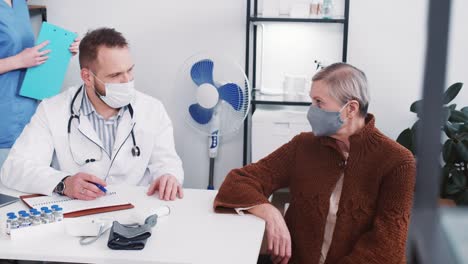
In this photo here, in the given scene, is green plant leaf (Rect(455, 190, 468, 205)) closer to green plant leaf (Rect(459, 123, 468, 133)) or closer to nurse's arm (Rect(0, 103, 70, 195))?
green plant leaf (Rect(459, 123, 468, 133))

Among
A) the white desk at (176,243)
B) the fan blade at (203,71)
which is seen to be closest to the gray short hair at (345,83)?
the white desk at (176,243)

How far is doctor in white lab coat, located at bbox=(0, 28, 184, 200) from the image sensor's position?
81.7 inches

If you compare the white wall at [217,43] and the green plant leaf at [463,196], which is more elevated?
the white wall at [217,43]

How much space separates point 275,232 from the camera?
1691 mm

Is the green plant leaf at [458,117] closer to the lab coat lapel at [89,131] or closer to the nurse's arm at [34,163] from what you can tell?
the lab coat lapel at [89,131]

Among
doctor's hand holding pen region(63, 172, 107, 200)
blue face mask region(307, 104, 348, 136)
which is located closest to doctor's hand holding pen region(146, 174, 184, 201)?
doctor's hand holding pen region(63, 172, 107, 200)

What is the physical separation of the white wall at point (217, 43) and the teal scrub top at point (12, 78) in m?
0.99

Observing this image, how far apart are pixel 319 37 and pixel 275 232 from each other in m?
2.03

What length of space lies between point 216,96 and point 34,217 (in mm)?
1709

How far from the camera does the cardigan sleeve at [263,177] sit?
180 cm

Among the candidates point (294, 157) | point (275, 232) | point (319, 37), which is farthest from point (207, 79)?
point (275, 232)

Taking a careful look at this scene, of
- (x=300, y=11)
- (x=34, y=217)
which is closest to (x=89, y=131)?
(x=34, y=217)

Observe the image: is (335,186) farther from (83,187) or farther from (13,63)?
(13,63)

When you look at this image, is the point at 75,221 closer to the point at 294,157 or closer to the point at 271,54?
the point at 294,157
